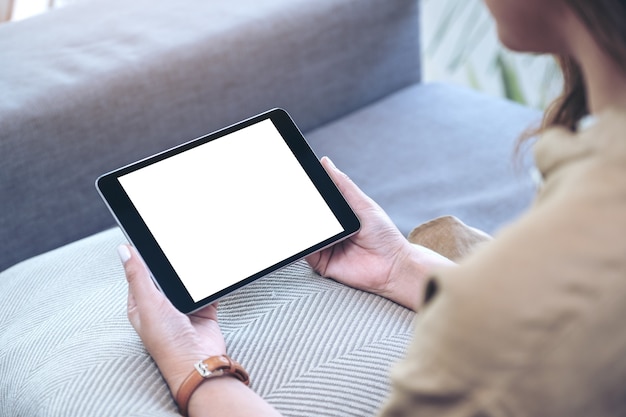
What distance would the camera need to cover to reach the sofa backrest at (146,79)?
1070 millimetres

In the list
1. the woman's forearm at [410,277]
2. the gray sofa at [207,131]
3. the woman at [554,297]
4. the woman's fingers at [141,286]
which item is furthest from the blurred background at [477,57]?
the woman at [554,297]

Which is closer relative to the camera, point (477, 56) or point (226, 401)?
point (226, 401)

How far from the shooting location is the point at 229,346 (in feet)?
2.42

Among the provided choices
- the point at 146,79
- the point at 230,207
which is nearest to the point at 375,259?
the point at 230,207

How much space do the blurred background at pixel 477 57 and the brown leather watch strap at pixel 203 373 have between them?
1.51 m

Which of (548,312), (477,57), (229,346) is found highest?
(548,312)

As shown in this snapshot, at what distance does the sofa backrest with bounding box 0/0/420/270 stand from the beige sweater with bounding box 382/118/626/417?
827 mm

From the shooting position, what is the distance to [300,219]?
2.55 ft

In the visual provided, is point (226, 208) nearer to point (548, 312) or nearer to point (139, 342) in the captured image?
point (139, 342)

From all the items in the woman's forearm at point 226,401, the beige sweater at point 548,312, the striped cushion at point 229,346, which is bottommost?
the striped cushion at point 229,346

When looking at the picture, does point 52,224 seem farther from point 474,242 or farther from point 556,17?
point 556,17

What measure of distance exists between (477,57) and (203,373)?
1.64 meters

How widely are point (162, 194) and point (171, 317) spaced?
13 centimetres

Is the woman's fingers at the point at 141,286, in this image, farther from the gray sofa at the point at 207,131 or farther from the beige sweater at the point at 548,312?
the beige sweater at the point at 548,312
